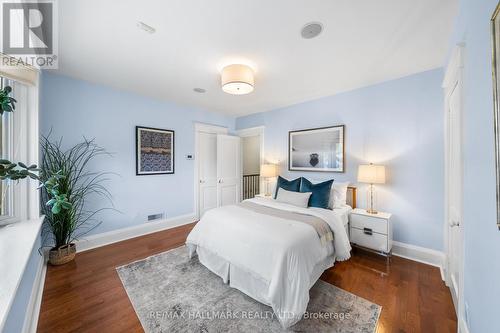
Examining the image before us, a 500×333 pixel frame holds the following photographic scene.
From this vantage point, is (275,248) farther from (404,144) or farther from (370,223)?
(404,144)

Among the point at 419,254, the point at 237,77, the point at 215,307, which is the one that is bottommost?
the point at 215,307

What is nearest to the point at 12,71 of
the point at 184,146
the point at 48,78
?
the point at 48,78

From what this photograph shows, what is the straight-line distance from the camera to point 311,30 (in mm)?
1765

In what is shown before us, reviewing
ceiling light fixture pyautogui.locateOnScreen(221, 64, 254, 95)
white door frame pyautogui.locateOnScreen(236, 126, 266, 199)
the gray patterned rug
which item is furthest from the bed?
white door frame pyautogui.locateOnScreen(236, 126, 266, 199)

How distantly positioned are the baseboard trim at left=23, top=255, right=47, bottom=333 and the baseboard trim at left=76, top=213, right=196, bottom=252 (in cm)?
60

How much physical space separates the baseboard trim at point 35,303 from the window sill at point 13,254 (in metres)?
0.55

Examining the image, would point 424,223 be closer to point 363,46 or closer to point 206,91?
point 363,46

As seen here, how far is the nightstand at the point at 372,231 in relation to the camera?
2.51 metres

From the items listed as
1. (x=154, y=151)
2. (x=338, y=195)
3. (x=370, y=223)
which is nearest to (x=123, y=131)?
(x=154, y=151)

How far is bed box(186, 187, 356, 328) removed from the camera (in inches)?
62.2

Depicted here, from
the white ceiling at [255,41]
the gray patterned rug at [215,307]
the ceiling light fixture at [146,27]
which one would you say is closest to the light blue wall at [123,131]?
the white ceiling at [255,41]

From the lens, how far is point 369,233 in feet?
Result: 8.61

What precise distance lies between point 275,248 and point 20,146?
9.39 feet

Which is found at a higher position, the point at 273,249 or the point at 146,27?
the point at 146,27
